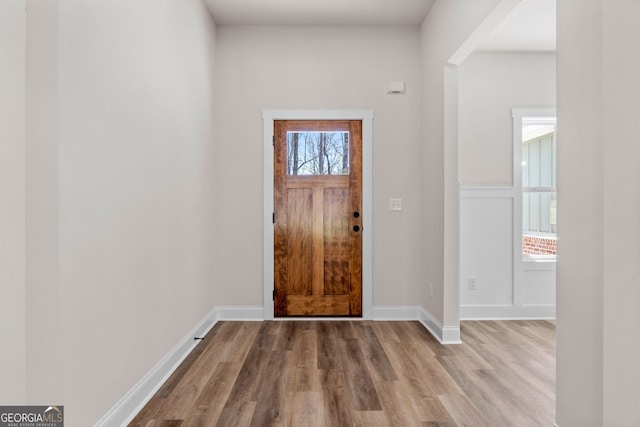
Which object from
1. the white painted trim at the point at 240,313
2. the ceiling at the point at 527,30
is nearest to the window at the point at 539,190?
the ceiling at the point at 527,30

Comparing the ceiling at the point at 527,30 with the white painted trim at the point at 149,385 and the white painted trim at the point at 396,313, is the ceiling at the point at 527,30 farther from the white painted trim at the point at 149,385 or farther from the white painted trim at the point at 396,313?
the white painted trim at the point at 149,385

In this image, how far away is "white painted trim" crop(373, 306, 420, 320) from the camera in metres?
3.77

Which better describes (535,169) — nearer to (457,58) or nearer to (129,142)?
(457,58)

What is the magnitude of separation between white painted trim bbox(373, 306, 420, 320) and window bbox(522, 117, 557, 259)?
1351 mm

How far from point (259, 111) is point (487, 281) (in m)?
2.98

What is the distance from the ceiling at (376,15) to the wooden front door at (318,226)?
100 centimetres

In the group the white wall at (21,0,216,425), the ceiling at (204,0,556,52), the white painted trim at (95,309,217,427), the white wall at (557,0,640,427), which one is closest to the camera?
the white wall at (557,0,640,427)

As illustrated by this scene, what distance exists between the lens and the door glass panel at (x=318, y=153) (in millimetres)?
3811

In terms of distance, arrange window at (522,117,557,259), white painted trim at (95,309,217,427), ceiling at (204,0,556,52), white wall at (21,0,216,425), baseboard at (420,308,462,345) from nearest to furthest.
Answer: white wall at (21,0,216,425) < white painted trim at (95,309,217,427) < baseboard at (420,308,462,345) < ceiling at (204,0,556,52) < window at (522,117,557,259)

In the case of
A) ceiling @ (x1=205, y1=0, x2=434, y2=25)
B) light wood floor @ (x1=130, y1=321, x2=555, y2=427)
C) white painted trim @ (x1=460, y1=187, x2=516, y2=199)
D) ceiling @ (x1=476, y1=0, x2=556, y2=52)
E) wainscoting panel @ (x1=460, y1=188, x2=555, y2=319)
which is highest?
ceiling @ (x1=205, y1=0, x2=434, y2=25)

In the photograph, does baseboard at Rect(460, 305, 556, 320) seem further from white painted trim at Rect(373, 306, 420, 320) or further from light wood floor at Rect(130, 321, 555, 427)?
white painted trim at Rect(373, 306, 420, 320)

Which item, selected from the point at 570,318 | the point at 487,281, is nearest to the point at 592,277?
the point at 570,318

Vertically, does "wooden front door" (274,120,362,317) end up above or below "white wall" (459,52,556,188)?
below

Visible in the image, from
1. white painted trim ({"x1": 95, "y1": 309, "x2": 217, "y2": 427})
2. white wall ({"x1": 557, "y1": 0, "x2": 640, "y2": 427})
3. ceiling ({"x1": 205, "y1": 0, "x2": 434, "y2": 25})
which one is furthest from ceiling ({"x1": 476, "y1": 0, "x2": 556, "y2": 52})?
white painted trim ({"x1": 95, "y1": 309, "x2": 217, "y2": 427})
